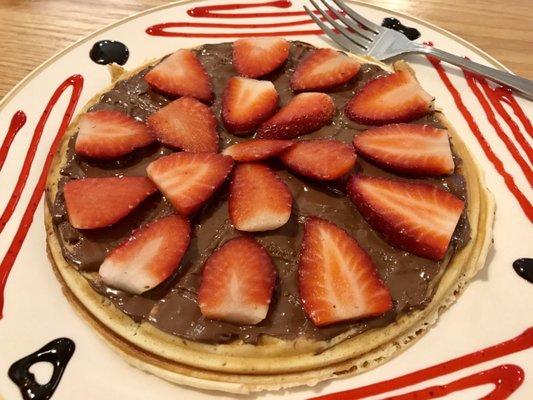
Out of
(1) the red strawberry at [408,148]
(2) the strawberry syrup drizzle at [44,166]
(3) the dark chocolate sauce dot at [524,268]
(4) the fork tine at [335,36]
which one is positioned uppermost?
(4) the fork tine at [335,36]

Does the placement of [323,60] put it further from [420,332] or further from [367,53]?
[420,332]

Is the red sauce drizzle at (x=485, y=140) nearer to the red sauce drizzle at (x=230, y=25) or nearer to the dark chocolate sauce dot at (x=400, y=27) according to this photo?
the dark chocolate sauce dot at (x=400, y=27)

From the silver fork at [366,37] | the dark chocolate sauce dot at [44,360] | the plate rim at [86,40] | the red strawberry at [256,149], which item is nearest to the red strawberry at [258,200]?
the red strawberry at [256,149]

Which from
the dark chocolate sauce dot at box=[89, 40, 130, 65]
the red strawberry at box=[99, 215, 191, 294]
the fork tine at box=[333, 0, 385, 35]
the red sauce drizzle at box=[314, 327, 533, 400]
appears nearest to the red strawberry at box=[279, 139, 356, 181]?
the red strawberry at box=[99, 215, 191, 294]

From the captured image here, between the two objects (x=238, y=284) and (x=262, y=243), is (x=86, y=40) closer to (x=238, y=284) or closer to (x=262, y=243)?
(x=262, y=243)

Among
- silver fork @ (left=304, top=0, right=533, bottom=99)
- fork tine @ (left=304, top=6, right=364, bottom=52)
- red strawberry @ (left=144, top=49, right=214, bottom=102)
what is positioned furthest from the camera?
fork tine @ (left=304, top=6, right=364, bottom=52)

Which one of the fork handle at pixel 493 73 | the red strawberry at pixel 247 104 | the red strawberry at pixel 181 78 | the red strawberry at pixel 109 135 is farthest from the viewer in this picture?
the fork handle at pixel 493 73

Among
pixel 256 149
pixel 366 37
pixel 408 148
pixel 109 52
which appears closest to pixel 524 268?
pixel 408 148

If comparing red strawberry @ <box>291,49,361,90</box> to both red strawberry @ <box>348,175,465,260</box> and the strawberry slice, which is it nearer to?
the strawberry slice
